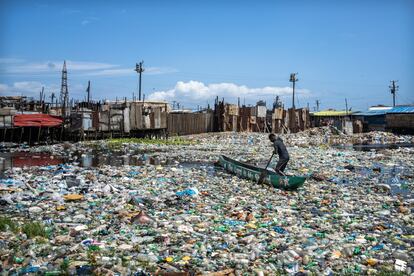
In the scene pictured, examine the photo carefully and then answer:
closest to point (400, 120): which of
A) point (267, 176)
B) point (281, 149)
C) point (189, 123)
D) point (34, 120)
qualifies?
point (189, 123)

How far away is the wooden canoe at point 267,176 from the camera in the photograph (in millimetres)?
10875

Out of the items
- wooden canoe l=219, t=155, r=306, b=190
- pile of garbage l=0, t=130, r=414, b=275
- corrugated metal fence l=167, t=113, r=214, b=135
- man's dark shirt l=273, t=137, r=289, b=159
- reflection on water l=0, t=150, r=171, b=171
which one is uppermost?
corrugated metal fence l=167, t=113, r=214, b=135

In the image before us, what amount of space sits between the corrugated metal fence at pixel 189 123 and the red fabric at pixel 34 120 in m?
9.59

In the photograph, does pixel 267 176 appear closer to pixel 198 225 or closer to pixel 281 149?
pixel 281 149

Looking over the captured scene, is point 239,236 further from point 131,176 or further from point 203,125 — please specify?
point 203,125

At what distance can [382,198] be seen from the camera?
10.6 metres

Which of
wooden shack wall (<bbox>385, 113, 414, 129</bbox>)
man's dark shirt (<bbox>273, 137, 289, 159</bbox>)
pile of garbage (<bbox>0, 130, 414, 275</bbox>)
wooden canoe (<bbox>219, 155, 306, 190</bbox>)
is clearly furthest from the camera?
wooden shack wall (<bbox>385, 113, 414, 129</bbox>)

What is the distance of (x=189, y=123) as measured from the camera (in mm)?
34781

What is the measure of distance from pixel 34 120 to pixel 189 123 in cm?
1283

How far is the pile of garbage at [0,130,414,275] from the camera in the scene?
5.52m

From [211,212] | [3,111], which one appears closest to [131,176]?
[211,212]

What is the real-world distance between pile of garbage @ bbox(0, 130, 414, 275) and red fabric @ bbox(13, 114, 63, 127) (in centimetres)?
1379

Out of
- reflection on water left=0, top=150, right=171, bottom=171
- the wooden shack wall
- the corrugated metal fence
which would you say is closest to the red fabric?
reflection on water left=0, top=150, right=171, bottom=171

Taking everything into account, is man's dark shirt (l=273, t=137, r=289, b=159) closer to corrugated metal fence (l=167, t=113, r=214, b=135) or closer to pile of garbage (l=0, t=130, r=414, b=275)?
pile of garbage (l=0, t=130, r=414, b=275)
